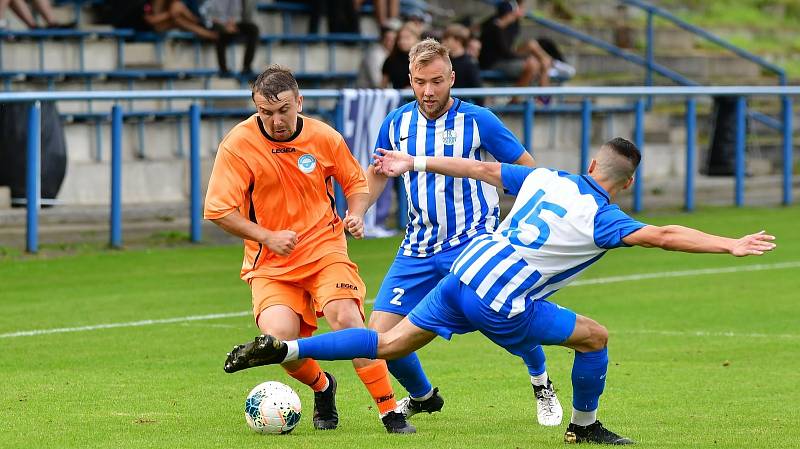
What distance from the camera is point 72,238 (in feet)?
52.5

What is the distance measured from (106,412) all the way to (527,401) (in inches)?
87.6

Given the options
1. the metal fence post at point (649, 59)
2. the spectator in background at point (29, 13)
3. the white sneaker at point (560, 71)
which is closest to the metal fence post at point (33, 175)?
the spectator in background at point (29, 13)

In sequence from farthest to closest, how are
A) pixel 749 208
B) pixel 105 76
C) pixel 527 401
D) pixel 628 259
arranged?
pixel 749 208, pixel 105 76, pixel 628 259, pixel 527 401

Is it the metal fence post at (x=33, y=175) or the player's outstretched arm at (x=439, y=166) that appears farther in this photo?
the metal fence post at (x=33, y=175)

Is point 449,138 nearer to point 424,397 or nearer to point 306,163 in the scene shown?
point 306,163

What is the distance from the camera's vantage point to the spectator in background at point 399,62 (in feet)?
58.0

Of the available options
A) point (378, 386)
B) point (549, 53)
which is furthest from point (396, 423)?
point (549, 53)

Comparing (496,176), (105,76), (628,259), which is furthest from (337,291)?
(105,76)

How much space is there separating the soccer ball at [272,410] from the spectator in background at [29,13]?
1260cm

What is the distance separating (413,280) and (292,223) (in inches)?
27.5

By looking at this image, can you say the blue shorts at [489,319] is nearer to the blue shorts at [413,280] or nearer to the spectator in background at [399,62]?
the blue shorts at [413,280]

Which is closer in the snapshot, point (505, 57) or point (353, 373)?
point (353, 373)

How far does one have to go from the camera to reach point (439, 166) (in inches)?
284

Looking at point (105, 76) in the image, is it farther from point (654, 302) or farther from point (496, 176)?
point (496, 176)
